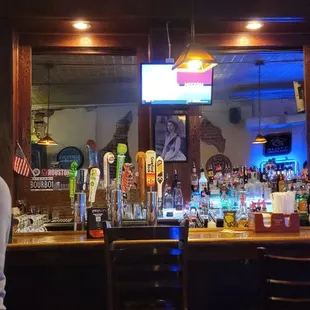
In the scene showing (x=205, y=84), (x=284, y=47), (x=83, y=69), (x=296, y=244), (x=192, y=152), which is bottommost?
(x=296, y=244)

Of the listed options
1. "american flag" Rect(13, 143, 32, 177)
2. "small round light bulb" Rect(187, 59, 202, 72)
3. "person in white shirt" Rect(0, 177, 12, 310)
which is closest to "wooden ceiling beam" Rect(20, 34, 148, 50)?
"small round light bulb" Rect(187, 59, 202, 72)

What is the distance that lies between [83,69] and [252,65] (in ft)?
7.88

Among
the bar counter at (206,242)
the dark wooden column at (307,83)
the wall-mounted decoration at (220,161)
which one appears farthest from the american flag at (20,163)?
the wall-mounted decoration at (220,161)

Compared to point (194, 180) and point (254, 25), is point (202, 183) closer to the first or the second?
point (194, 180)

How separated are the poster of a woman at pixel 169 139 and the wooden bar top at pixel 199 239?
3.42 feet

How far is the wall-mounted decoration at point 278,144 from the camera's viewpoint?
28.8ft

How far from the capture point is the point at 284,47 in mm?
3969

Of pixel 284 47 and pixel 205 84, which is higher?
pixel 284 47

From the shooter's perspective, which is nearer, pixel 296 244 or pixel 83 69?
pixel 296 244

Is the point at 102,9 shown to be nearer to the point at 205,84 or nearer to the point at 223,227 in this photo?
the point at 205,84

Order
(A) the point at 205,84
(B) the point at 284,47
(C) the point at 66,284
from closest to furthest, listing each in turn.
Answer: (C) the point at 66,284 → (A) the point at 205,84 → (B) the point at 284,47

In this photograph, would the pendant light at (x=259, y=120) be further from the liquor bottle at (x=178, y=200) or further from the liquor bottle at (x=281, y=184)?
the liquor bottle at (x=178, y=200)

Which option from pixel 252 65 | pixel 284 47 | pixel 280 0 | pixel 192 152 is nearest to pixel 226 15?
pixel 280 0

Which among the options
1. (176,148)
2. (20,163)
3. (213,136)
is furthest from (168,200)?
(213,136)
